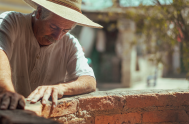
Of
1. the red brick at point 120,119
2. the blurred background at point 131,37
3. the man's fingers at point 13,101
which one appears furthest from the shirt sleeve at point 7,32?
the blurred background at point 131,37

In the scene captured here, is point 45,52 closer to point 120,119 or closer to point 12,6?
point 120,119

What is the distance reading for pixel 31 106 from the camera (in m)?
1.48

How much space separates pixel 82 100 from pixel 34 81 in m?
0.56

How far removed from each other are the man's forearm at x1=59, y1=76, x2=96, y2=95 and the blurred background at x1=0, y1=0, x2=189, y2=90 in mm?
2579

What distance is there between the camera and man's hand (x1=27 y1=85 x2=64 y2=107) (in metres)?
1.54

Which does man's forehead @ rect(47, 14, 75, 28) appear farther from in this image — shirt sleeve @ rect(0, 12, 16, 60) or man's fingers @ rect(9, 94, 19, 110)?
man's fingers @ rect(9, 94, 19, 110)

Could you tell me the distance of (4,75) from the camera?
60.2 inches

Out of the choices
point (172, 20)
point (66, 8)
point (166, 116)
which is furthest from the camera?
point (172, 20)

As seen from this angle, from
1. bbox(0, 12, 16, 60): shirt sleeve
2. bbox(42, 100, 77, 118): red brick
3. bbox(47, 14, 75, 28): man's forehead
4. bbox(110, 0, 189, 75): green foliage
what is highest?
bbox(110, 0, 189, 75): green foliage

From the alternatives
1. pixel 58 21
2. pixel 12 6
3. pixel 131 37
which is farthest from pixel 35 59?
pixel 131 37

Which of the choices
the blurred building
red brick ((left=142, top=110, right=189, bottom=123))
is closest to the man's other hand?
red brick ((left=142, top=110, right=189, bottom=123))

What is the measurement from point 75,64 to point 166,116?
105cm

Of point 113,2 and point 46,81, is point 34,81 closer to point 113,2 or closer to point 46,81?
point 46,81

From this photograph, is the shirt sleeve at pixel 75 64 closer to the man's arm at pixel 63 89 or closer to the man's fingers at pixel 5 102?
the man's arm at pixel 63 89
